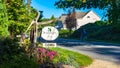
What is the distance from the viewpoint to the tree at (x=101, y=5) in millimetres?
42188

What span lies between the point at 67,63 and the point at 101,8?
26711 millimetres

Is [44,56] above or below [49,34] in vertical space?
below

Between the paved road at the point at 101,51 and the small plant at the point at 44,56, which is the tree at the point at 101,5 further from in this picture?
the small plant at the point at 44,56

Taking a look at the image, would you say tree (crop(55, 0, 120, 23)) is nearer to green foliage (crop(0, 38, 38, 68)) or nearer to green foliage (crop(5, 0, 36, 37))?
green foliage (crop(5, 0, 36, 37))

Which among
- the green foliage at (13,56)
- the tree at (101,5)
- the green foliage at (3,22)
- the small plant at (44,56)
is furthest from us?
the tree at (101,5)

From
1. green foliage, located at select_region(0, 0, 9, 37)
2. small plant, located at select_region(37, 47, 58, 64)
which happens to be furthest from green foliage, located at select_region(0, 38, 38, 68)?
green foliage, located at select_region(0, 0, 9, 37)

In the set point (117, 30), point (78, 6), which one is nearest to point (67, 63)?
point (78, 6)

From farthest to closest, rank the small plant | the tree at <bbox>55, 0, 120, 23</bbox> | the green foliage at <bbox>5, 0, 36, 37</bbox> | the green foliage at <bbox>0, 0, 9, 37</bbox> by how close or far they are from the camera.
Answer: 1. the tree at <bbox>55, 0, 120, 23</bbox>
2. the green foliage at <bbox>5, 0, 36, 37</bbox>
3. the green foliage at <bbox>0, 0, 9, 37</bbox>
4. the small plant

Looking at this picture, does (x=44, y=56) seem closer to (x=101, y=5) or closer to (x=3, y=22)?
(x=3, y=22)

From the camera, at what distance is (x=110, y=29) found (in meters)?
58.8

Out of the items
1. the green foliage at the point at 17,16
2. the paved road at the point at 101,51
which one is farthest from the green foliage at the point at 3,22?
the green foliage at the point at 17,16

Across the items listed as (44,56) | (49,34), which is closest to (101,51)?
(49,34)

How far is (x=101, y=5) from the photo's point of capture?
4297 cm

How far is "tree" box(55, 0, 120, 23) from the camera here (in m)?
42.2
